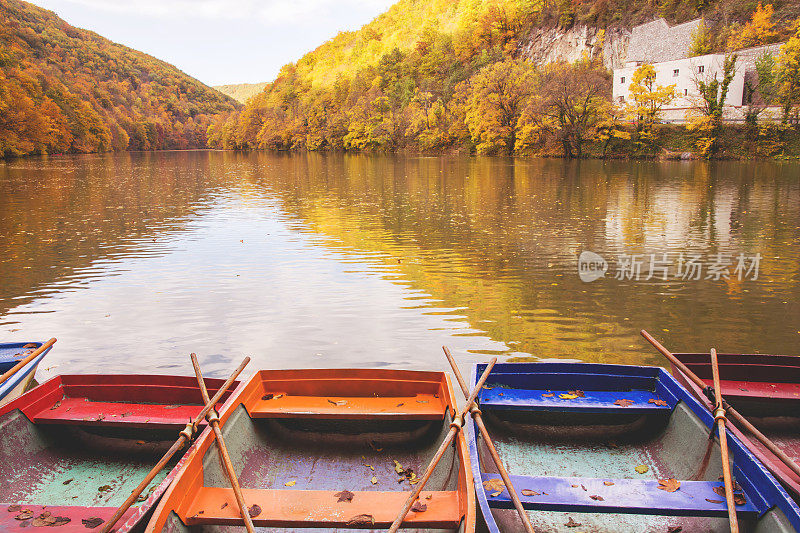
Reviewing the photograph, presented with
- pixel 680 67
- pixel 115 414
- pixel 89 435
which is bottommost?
pixel 89 435

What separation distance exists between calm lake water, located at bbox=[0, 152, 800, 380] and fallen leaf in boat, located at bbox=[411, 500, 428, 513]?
3.50 m

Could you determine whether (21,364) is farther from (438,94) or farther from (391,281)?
(438,94)

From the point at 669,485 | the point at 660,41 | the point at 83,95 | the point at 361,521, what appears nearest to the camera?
the point at 361,521

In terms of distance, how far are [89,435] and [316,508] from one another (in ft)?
8.51

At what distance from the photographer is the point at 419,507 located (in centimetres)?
334

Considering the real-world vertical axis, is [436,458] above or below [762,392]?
above

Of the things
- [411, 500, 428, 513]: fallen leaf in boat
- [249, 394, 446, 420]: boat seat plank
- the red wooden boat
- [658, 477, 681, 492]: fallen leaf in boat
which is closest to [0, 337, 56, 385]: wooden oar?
[249, 394, 446, 420]: boat seat plank

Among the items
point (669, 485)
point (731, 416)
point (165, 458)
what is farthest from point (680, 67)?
point (165, 458)

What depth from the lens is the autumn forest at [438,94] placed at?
4350 cm

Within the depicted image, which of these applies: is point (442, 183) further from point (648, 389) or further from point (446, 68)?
point (446, 68)

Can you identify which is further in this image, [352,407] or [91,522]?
[352,407]

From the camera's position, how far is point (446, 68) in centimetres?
7844

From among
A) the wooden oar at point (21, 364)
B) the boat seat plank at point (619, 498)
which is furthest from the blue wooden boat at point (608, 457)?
the wooden oar at point (21, 364)

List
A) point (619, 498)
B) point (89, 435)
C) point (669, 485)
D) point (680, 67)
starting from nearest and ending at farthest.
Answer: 1. point (619, 498)
2. point (669, 485)
3. point (89, 435)
4. point (680, 67)
